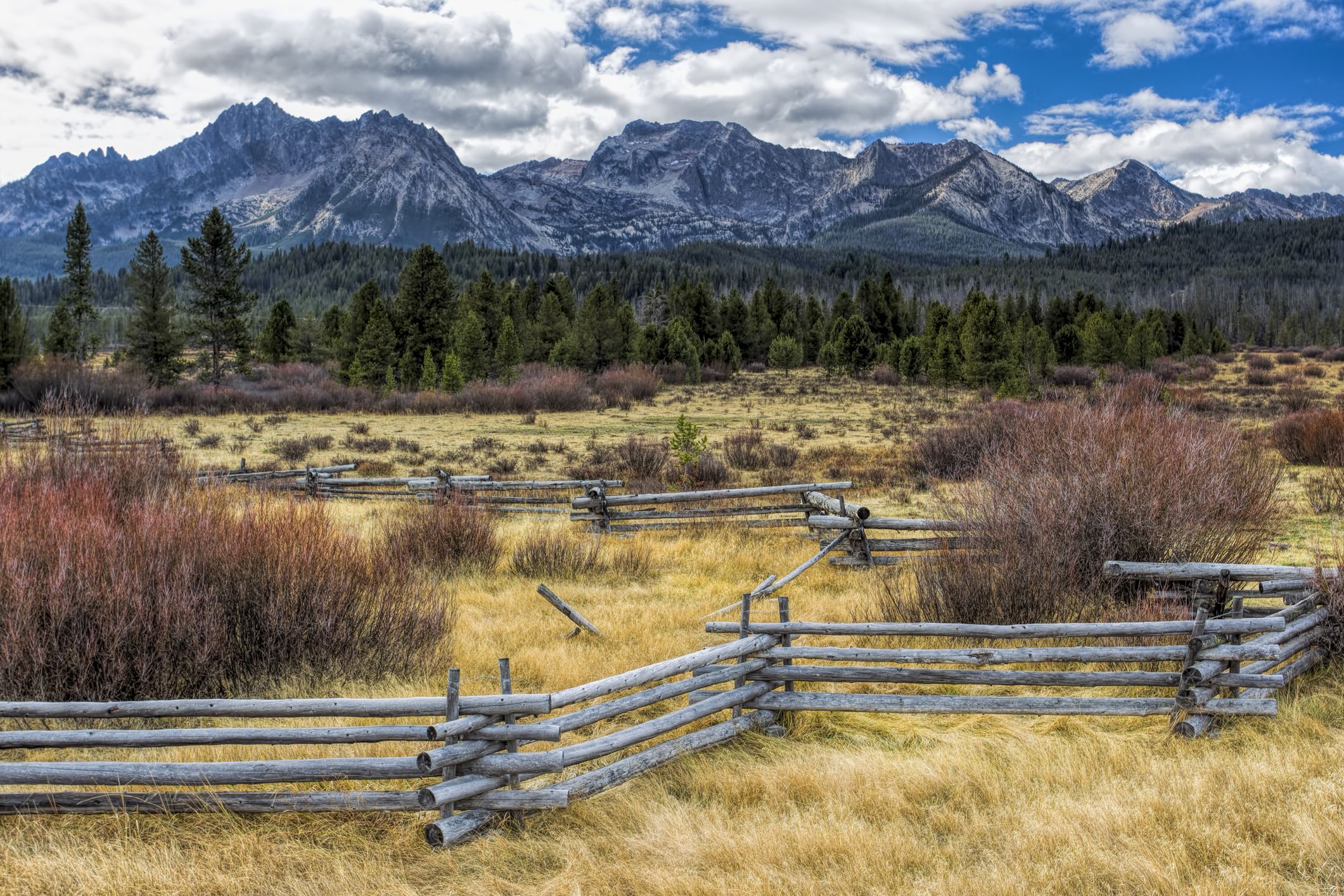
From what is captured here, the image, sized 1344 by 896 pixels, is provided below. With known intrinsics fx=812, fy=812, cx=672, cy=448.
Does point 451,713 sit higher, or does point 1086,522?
point 1086,522

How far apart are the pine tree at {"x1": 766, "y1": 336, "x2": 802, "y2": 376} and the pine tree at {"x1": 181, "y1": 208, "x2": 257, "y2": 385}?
125 ft

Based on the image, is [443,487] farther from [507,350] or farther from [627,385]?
[507,350]

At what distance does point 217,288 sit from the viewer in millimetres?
46469

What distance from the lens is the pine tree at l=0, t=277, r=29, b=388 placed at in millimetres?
37969

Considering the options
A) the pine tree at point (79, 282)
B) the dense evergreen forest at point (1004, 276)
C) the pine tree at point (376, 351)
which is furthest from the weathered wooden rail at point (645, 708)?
the dense evergreen forest at point (1004, 276)

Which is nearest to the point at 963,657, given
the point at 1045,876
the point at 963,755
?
the point at 963,755

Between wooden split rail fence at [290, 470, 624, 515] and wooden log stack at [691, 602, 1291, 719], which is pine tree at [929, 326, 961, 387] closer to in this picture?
wooden split rail fence at [290, 470, 624, 515]

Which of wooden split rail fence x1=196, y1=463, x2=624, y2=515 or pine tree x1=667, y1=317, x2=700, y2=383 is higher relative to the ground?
pine tree x1=667, y1=317, x2=700, y2=383

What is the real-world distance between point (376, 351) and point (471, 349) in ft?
18.2

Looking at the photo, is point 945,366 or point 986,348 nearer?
point 986,348

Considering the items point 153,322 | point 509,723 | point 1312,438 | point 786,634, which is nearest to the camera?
point 509,723

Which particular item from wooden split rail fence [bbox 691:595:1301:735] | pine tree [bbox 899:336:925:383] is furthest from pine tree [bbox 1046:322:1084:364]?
wooden split rail fence [bbox 691:595:1301:735]

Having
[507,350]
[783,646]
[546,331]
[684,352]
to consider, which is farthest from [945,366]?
[783,646]

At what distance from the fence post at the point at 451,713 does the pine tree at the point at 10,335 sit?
141ft
